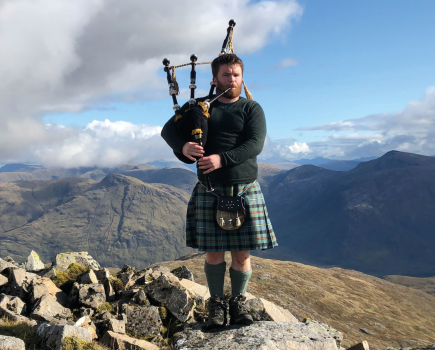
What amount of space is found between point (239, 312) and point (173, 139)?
372 cm

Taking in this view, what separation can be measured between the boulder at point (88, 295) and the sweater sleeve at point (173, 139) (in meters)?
4.14

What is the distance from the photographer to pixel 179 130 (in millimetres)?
6324

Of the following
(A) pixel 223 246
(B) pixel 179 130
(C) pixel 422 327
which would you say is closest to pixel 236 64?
(B) pixel 179 130

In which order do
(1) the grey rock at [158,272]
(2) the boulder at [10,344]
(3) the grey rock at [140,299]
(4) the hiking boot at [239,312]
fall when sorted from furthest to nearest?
(1) the grey rock at [158,272], (3) the grey rock at [140,299], (4) the hiking boot at [239,312], (2) the boulder at [10,344]

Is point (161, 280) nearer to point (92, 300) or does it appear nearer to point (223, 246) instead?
point (92, 300)

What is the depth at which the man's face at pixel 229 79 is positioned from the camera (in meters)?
6.43

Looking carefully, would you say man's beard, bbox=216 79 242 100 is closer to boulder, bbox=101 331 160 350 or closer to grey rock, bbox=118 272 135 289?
boulder, bbox=101 331 160 350

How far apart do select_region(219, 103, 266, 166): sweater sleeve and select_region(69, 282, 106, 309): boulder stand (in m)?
4.72

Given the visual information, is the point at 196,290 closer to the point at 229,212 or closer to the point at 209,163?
the point at 229,212

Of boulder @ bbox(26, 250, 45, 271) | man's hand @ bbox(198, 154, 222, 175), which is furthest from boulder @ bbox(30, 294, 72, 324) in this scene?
boulder @ bbox(26, 250, 45, 271)

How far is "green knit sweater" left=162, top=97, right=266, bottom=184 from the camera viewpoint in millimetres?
6270

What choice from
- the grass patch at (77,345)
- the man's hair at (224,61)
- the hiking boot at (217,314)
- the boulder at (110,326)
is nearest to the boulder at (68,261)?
the boulder at (110,326)

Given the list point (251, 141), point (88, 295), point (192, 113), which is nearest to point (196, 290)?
point (88, 295)

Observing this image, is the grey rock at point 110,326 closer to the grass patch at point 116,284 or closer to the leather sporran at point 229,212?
the grass patch at point 116,284
